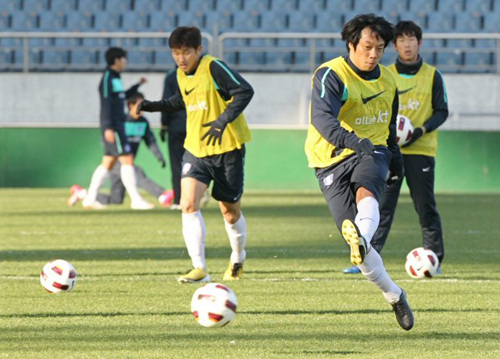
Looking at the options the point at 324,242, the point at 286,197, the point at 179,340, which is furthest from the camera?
the point at 286,197

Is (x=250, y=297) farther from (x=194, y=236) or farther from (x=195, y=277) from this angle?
(x=194, y=236)

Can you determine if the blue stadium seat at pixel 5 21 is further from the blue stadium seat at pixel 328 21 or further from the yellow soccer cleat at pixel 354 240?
the yellow soccer cleat at pixel 354 240

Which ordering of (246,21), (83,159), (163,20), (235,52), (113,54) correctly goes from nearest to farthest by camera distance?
(113,54), (83,159), (235,52), (246,21), (163,20)

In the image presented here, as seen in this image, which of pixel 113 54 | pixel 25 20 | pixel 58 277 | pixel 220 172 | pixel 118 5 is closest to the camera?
pixel 58 277

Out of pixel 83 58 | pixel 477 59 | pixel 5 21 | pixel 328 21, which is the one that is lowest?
pixel 83 58

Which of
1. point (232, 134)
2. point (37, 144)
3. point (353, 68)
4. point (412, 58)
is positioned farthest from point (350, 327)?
point (37, 144)

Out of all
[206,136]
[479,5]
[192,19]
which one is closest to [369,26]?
[206,136]

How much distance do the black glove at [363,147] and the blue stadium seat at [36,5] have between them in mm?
20301

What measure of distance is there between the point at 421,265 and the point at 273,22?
16.8 metres

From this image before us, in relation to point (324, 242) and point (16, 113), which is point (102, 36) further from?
point (324, 242)

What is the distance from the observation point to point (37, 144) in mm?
A: 21734

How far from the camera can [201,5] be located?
25203 mm

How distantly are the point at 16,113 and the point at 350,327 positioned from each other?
696 inches

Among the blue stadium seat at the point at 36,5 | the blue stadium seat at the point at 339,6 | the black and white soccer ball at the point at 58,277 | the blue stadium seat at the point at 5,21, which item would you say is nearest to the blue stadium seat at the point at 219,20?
the blue stadium seat at the point at 339,6
